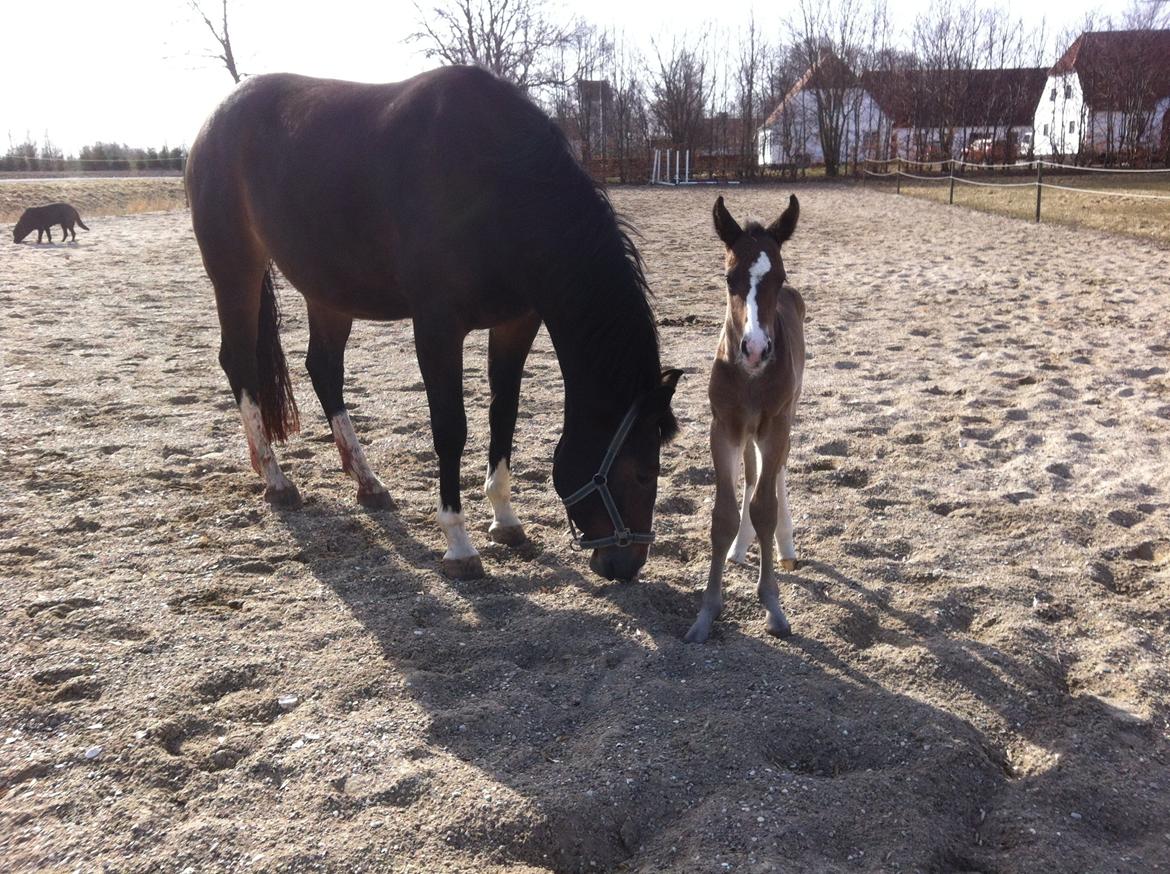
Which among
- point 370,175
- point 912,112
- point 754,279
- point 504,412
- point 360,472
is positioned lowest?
point 360,472

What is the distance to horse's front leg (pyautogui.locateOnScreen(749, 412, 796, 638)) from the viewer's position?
127 inches

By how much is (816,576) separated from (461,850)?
1995 mm

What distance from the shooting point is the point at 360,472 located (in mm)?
4605

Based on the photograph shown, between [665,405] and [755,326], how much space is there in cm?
57

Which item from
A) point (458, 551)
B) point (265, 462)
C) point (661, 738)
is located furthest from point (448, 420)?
point (661, 738)

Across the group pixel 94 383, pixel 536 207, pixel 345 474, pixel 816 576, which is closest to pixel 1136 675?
pixel 816 576

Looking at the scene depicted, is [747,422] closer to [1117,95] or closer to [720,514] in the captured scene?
[720,514]

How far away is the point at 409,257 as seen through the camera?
3.76 metres

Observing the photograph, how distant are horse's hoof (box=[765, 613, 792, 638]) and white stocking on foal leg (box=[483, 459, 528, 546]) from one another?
1.34 m

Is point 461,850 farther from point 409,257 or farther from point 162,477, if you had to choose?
point 162,477

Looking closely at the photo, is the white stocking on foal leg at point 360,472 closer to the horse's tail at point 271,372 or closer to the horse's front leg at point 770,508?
the horse's tail at point 271,372

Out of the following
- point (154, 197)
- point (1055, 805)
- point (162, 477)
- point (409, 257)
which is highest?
point (154, 197)

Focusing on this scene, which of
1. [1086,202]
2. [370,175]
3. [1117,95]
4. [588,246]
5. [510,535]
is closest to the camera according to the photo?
[588,246]

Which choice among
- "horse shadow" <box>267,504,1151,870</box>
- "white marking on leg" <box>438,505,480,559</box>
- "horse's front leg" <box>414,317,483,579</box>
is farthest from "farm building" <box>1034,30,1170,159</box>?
"horse shadow" <box>267,504,1151,870</box>
